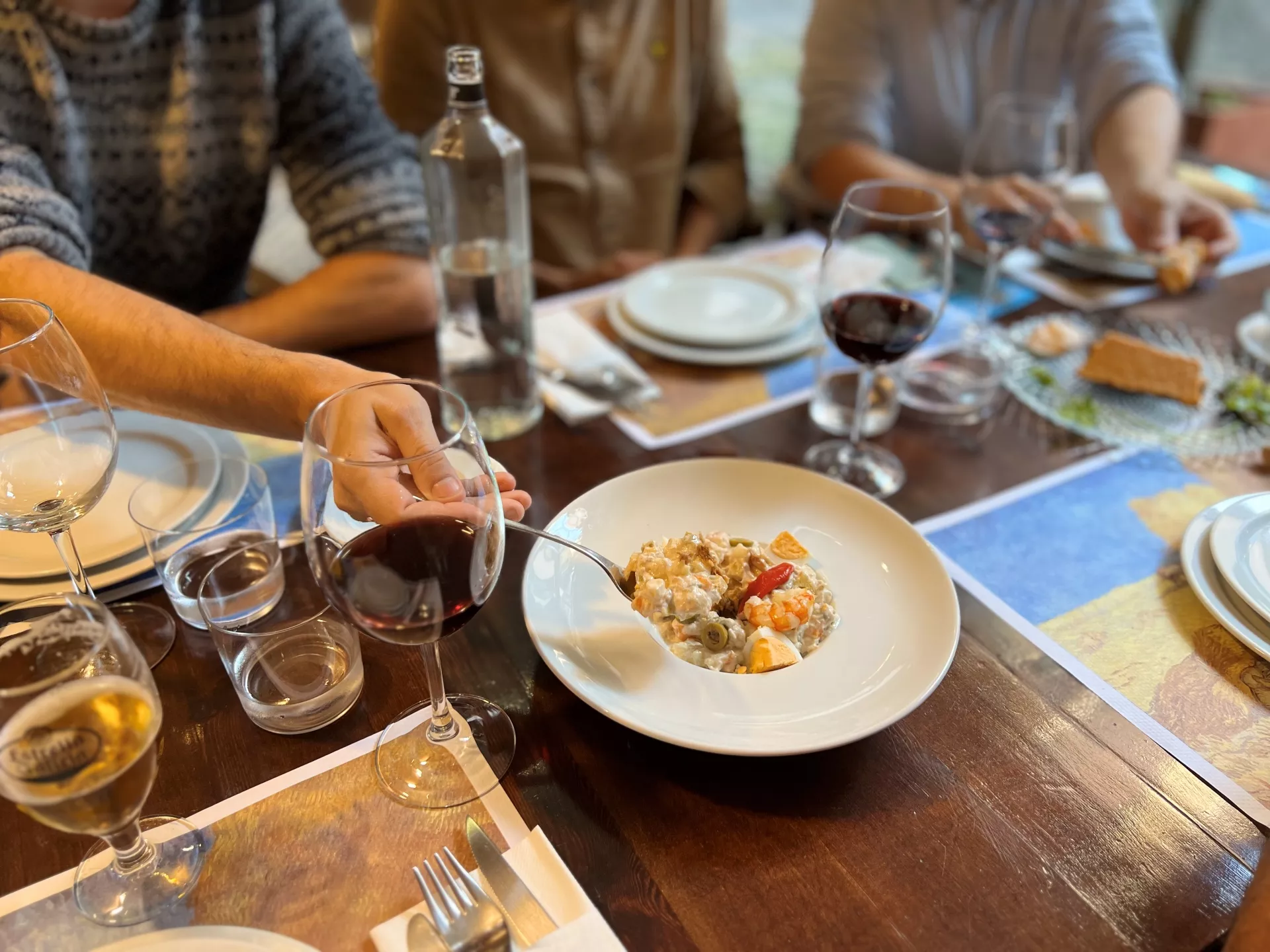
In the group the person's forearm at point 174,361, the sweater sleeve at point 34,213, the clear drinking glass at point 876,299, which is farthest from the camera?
the sweater sleeve at point 34,213

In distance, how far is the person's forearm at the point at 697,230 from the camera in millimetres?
2207

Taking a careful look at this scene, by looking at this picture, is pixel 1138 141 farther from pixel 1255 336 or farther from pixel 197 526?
pixel 197 526

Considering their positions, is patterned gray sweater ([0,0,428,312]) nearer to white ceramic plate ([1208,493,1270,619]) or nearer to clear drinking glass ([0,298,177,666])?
clear drinking glass ([0,298,177,666])

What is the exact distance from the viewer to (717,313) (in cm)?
138

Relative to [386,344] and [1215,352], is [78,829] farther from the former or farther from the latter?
[1215,352]

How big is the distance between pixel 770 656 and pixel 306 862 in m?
0.40

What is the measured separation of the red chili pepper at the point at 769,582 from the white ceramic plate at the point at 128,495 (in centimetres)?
58

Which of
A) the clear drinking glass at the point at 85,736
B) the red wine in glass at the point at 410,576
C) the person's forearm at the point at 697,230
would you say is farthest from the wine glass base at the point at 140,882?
the person's forearm at the point at 697,230

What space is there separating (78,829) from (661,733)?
393mm

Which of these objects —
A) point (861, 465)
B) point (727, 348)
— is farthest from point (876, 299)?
point (727, 348)

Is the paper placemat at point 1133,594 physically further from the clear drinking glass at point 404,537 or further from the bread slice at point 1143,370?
the clear drinking glass at point 404,537

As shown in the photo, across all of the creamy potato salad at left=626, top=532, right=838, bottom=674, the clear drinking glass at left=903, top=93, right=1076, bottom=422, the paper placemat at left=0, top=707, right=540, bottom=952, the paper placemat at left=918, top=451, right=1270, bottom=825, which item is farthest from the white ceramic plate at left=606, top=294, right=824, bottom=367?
the paper placemat at left=0, top=707, right=540, bottom=952

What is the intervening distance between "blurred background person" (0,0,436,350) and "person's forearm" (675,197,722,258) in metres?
0.85

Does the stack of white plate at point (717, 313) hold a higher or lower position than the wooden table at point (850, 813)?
higher
